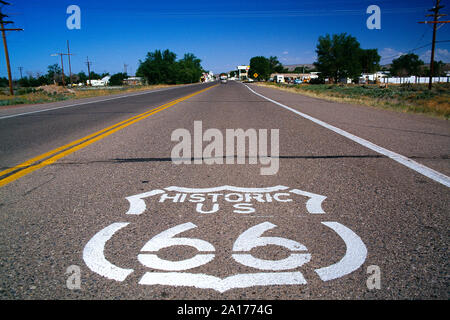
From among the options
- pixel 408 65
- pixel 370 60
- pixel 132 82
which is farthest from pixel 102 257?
pixel 132 82

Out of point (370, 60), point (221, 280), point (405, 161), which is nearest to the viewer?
point (221, 280)

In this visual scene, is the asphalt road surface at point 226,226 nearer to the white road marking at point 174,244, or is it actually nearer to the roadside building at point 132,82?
the white road marking at point 174,244

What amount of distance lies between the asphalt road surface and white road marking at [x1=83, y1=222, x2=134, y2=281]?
1 cm

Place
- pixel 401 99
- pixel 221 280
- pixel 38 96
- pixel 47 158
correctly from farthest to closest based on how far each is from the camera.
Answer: pixel 38 96 → pixel 401 99 → pixel 47 158 → pixel 221 280

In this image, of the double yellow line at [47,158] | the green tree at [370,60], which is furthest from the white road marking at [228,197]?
the green tree at [370,60]

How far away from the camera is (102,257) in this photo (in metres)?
2.26

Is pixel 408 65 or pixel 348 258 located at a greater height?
pixel 408 65

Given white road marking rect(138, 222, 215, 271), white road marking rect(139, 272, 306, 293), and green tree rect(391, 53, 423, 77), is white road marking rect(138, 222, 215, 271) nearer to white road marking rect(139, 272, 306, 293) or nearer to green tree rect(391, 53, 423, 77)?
white road marking rect(139, 272, 306, 293)

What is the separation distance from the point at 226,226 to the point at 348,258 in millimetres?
973

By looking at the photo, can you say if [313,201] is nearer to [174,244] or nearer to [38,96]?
[174,244]

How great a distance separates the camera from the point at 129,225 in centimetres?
274
